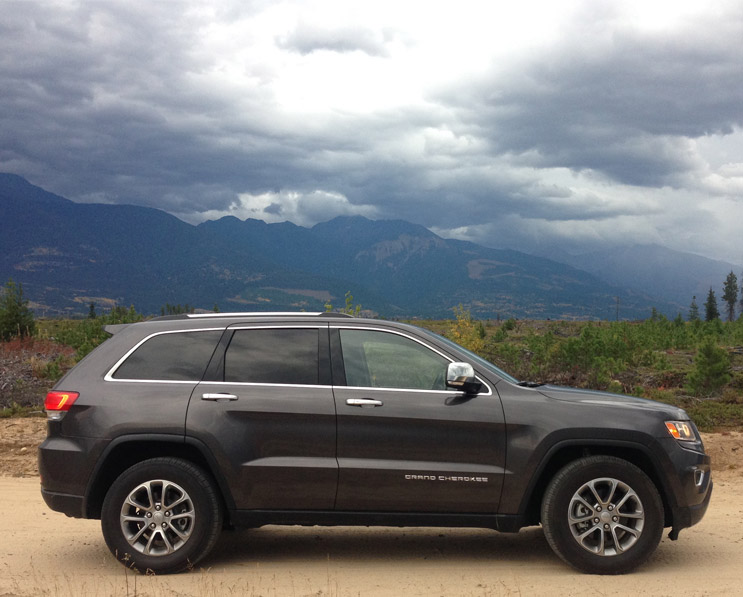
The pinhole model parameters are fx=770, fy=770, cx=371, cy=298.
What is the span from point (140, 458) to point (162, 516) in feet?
1.72

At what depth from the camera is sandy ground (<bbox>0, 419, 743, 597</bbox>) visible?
208 inches

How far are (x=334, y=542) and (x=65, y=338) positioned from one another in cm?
2045

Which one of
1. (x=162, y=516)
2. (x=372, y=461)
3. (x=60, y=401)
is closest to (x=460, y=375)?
(x=372, y=461)

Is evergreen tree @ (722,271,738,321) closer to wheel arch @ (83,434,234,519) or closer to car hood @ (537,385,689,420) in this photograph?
car hood @ (537,385,689,420)

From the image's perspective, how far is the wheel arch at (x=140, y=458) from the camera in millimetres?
5617

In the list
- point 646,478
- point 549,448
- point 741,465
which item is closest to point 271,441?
point 549,448

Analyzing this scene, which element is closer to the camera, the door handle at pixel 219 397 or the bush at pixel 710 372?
the door handle at pixel 219 397

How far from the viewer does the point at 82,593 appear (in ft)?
17.1

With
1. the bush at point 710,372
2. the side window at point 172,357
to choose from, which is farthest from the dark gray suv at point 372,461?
the bush at point 710,372

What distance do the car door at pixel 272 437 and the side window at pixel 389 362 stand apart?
0.87 ft

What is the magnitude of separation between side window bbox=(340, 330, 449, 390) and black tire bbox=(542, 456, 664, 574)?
3.76 ft

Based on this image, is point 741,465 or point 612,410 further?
point 741,465

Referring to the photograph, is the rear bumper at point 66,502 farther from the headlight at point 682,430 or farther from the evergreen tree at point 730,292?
the evergreen tree at point 730,292

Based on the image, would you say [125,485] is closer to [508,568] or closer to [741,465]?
[508,568]
